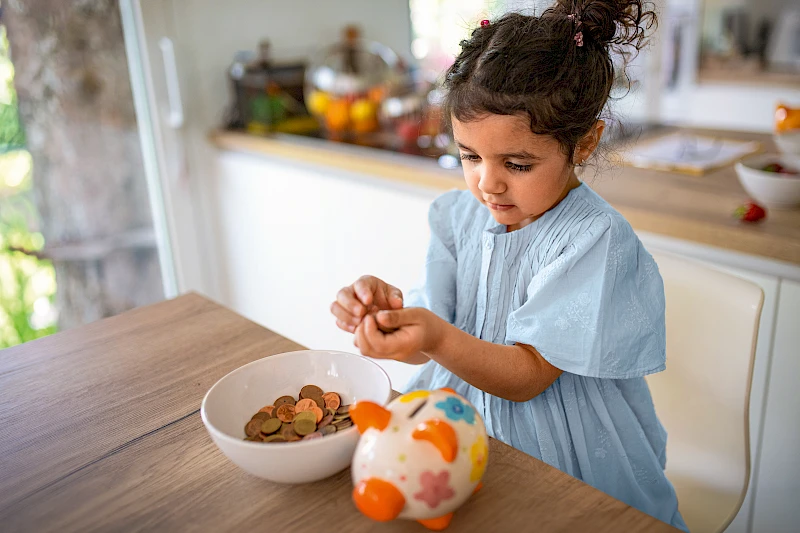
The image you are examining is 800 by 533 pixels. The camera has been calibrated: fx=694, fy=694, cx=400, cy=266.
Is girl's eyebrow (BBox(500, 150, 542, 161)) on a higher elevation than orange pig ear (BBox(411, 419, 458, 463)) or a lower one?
higher

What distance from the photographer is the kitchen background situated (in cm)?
196

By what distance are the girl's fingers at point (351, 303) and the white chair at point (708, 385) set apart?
→ 1.77ft

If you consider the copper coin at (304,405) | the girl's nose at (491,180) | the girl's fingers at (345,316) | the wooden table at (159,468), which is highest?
the girl's nose at (491,180)

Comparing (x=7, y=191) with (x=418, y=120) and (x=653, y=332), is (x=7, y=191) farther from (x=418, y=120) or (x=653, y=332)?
(x=653, y=332)

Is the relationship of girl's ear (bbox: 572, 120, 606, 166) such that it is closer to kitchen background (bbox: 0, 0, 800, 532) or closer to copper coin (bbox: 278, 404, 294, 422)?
copper coin (bbox: 278, 404, 294, 422)

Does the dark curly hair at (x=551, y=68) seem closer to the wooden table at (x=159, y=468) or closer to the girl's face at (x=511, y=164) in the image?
the girl's face at (x=511, y=164)

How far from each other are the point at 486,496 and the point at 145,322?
2.23 ft

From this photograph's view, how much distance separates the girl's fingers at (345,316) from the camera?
80 cm

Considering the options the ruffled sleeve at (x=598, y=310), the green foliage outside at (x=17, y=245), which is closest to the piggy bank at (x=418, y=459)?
the ruffled sleeve at (x=598, y=310)

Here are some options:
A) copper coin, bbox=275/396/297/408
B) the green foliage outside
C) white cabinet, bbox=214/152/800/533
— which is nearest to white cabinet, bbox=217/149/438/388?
white cabinet, bbox=214/152/800/533

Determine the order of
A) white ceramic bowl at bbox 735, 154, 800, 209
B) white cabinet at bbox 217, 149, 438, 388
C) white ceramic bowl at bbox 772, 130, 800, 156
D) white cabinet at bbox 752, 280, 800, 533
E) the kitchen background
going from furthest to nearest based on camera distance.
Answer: the kitchen background < white cabinet at bbox 217, 149, 438, 388 < white ceramic bowl at bbox 772, 130, 800, 156 < white ceramic bowl at bbox 735, 154, 800, 209 < white cabinet at bbox 752, 280, 800, 533

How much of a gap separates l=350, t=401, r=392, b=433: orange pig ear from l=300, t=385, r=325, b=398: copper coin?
7.8 inches

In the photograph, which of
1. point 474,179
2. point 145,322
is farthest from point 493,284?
point 145,322

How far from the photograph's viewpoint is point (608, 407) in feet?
3.13
